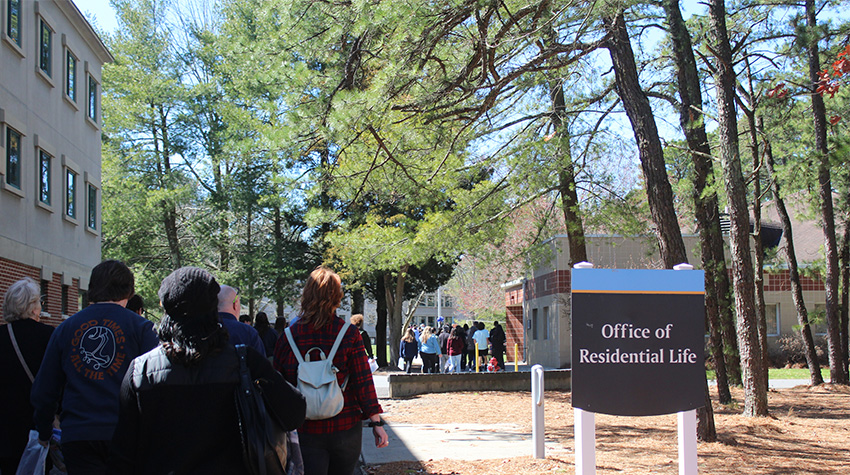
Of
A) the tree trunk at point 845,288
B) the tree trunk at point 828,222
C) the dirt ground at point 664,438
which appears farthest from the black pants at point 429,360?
the tree trunk at point 845,288

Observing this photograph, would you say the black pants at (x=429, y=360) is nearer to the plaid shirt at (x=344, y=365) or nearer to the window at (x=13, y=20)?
the window at (x=13, y=20)

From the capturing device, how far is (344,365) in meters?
4.45

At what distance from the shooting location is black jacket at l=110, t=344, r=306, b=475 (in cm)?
299

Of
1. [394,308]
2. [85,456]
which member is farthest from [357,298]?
[85,456]

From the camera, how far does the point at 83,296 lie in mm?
23266

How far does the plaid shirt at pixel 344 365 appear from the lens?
4.41m

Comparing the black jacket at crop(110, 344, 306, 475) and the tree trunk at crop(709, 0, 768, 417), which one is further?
the tree trunk at crop(709, 0, 768, 417)

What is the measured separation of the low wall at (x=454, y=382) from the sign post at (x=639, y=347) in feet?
37.0

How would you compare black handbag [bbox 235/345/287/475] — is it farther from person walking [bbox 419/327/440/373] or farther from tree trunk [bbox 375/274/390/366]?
tree trunk [bbox 375/274/390/366]

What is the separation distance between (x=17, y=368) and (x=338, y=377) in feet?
6.93

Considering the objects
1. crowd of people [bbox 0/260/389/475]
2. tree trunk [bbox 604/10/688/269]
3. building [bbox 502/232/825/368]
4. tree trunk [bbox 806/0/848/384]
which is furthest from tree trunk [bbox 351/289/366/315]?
crowd of people [bbox 0/260/389/475]

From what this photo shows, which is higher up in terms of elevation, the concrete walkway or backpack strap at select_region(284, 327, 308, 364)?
backpack strap at select_region(284, 327, 308, 364)

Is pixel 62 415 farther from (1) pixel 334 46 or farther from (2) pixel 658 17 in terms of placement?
(2) pixel 658 17

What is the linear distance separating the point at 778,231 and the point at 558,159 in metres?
23.5
